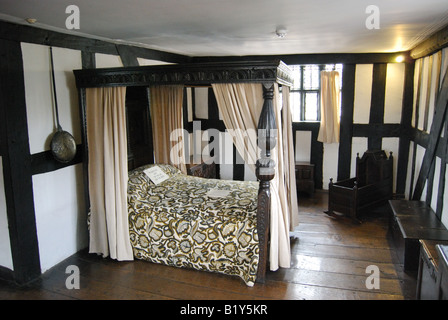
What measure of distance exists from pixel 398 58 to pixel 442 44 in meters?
2.11

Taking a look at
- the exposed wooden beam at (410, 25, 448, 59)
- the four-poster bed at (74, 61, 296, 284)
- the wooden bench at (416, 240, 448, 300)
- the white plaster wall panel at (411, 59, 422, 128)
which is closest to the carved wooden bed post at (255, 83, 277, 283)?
the four-poster bed at (74, 61, 296, 284)

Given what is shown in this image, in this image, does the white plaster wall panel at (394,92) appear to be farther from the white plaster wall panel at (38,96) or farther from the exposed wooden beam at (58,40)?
the white plaster wall panel at (38,96)

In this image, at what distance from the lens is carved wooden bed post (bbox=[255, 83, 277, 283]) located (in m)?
3.20

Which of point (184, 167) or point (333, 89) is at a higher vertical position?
point (333, 89)

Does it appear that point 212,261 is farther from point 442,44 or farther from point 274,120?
point 442,44

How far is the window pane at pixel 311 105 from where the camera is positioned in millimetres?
6539

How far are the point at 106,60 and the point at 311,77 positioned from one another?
386 cm

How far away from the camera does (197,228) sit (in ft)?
11.6

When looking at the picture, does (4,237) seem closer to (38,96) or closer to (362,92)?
(38,96)

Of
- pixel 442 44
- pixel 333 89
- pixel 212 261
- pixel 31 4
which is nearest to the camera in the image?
pixel 31 4

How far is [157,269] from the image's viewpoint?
144 inches

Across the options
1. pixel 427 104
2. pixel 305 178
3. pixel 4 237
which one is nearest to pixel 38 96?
pixel 4 237

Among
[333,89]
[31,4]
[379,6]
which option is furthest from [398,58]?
[31,4]

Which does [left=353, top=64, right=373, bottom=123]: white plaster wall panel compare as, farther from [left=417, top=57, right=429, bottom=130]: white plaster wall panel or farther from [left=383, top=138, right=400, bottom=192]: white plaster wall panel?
[left=417, top=57, right=429, bottom=130]: white plaster wall panel
